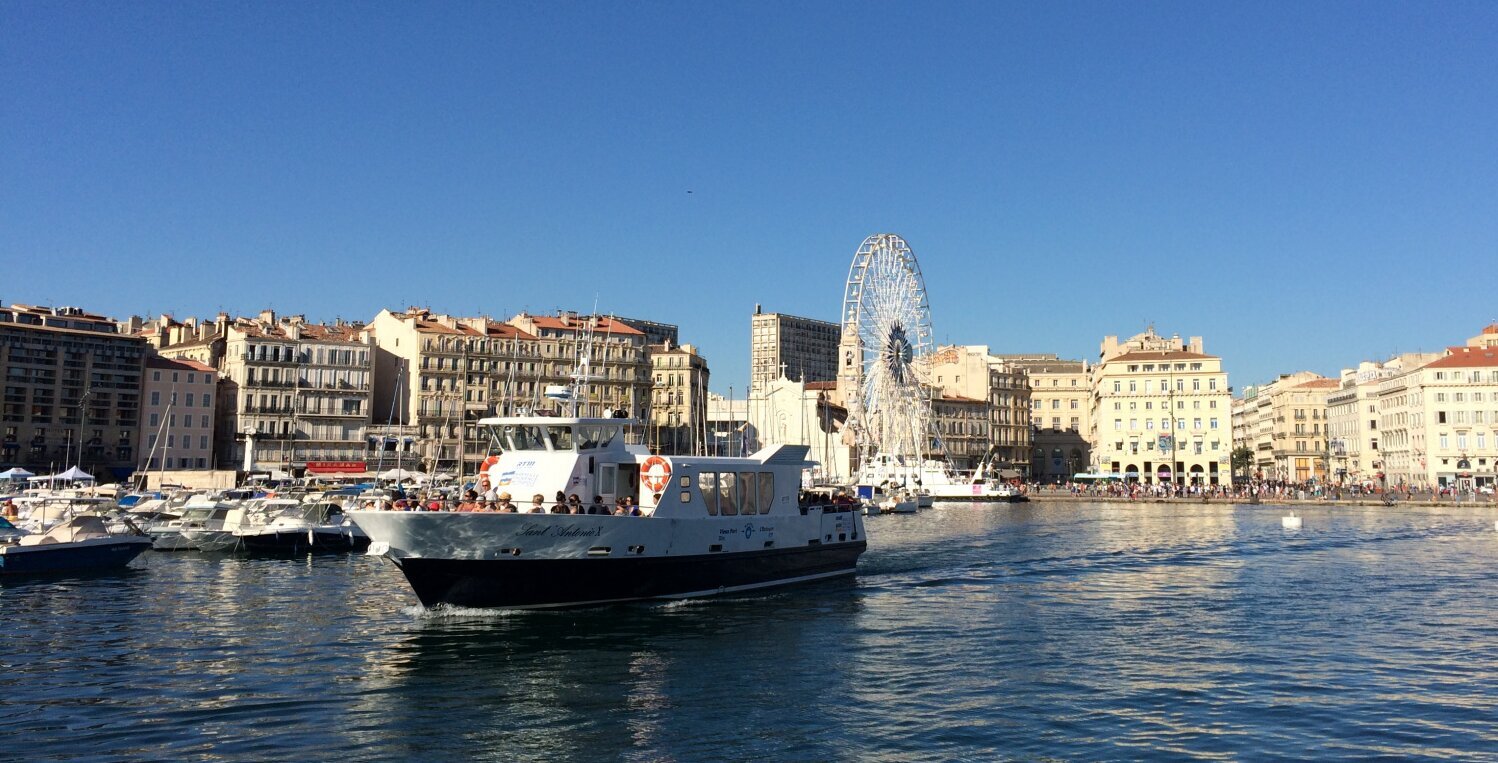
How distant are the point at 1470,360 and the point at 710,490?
11901cm

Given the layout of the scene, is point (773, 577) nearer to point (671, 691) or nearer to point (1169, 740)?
point (671, 691)

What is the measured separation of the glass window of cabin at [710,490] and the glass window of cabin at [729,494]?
17 cm

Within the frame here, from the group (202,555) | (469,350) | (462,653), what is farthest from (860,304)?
(462,653)

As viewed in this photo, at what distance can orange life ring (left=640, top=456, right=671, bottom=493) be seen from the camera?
31.1m

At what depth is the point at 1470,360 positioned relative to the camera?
12275cm

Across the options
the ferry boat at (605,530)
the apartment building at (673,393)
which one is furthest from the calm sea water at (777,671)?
the apartment building at (673,393)

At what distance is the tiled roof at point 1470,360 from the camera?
398ft

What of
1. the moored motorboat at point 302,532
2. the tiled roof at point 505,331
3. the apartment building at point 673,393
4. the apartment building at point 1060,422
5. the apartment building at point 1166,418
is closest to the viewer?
the moored motorboat at point 302,532

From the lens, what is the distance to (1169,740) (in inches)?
697

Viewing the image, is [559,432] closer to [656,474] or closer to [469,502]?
[656,474]

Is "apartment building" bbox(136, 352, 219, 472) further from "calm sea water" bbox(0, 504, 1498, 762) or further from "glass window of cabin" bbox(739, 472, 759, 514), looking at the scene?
"glass window of cabin" bbox(739, 472, 759, 514)

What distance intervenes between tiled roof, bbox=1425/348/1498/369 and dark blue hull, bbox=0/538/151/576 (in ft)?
411

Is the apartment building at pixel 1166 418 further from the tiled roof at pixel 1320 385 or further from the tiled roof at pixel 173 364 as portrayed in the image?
the tiled roof at pixel 173 364

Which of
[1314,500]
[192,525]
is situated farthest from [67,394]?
[1314,500]
